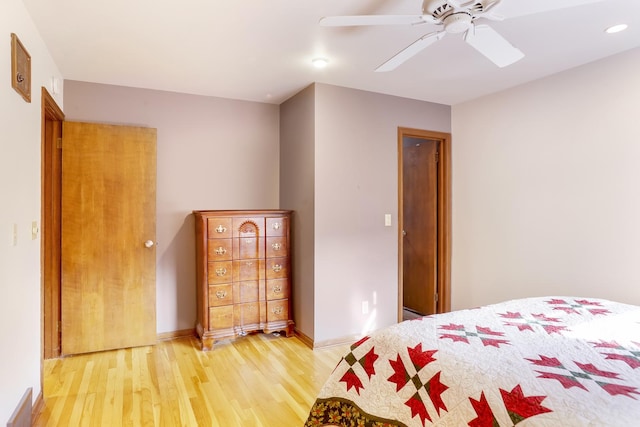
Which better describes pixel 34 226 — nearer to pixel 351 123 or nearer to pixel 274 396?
pixel 274 396

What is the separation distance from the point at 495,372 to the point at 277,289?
8.00 feet

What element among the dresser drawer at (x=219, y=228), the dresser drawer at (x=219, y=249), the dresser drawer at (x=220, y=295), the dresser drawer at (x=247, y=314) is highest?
the dresser drawer at (x=219, y=228)

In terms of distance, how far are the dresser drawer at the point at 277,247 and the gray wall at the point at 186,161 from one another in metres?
0.51

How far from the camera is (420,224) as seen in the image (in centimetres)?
420

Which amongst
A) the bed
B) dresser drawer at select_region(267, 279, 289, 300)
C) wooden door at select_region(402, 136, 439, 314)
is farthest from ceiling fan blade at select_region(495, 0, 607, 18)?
dresser drawer at select_region(267, 279, 289, 300)

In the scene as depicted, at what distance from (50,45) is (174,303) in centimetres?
222

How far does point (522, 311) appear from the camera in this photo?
195 centimetres

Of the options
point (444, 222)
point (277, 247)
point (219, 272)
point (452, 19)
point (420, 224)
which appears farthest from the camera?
point (420, 224)

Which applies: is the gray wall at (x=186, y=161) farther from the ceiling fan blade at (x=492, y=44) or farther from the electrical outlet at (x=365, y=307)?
the ceiling fan blade at (x=492, y=44)

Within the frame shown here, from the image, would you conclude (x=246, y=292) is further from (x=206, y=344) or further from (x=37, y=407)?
(x=37, y=407)

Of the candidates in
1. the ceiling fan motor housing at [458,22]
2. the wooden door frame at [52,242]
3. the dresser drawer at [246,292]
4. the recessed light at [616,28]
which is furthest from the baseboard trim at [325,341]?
the recessed light at [616,28]

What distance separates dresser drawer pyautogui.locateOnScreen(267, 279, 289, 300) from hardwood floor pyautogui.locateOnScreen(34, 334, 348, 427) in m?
0.40

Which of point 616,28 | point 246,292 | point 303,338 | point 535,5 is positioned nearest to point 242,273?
point 246,292

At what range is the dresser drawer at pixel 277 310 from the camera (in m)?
3.43
